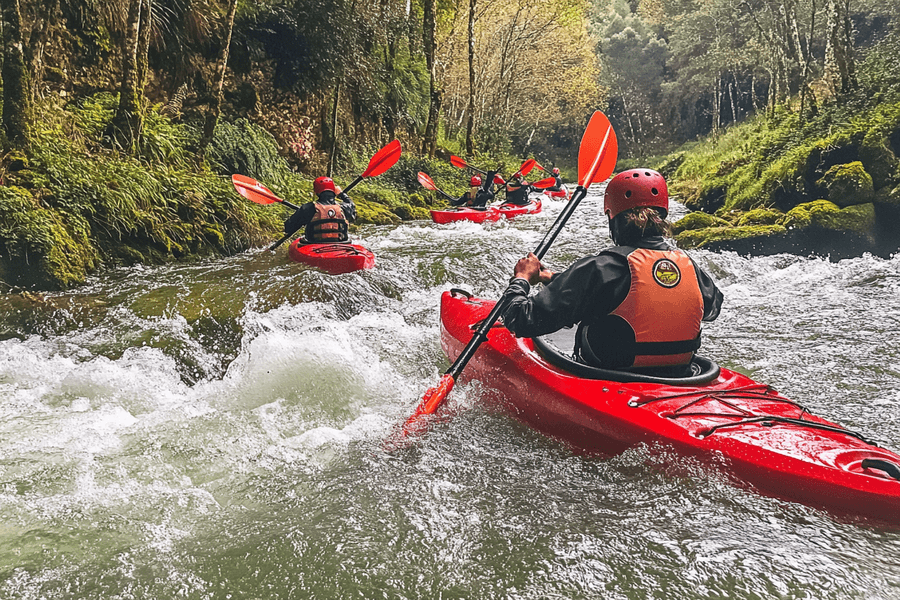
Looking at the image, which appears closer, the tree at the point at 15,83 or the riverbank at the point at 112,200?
the riverbank at the point at 112,200

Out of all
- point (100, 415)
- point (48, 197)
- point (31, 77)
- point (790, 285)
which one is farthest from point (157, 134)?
point (790, 285)

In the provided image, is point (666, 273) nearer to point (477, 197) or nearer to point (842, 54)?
point (477, 197)

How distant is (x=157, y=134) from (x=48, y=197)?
2.48 m

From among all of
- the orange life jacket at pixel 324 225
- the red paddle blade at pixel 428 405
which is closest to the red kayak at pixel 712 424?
the red paddle blade at pixel 428 405

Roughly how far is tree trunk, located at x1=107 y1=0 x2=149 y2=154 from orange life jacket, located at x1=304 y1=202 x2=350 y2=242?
2445 millimetres

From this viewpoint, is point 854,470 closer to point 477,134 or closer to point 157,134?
point 157,134

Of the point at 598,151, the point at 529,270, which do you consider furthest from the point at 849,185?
the point at 529,270

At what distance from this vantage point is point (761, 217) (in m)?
8.38

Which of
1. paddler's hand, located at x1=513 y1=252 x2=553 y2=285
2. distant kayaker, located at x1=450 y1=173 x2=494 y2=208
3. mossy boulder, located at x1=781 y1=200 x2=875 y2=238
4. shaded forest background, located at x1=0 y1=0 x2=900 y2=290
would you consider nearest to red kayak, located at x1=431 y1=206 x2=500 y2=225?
distant kayaker, located at x1=450 y1=173 x2=494 y2=208

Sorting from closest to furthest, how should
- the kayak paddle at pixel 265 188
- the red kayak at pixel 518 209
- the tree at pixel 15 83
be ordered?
the tree at pixel 15 83 → the kayak paddle at pixel 265 188 → the red kayak at pixel 518 209

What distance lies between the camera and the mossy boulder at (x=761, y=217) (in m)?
8.24

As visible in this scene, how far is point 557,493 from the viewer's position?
90.0 inches

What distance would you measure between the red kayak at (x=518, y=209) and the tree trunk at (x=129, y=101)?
6.65 metres

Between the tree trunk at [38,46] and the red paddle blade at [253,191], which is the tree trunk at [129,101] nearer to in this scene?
the tree trunk at [38,46]
